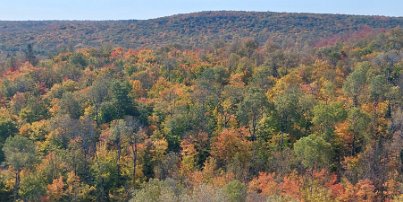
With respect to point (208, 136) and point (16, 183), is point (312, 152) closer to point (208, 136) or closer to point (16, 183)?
point (208, 136)

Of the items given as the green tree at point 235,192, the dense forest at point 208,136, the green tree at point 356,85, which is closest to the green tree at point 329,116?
the dense forest at point 208,136

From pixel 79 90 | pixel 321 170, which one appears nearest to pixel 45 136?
pixel 79 90

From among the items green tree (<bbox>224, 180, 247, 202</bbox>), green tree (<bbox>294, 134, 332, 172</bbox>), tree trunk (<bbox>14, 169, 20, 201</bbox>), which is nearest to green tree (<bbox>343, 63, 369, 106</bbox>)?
green tree (<bbox>294, 134, 332, 172</bbox>)

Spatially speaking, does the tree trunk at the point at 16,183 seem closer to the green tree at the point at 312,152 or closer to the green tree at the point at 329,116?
the green tree at the point at 312,152

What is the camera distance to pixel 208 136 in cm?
6925

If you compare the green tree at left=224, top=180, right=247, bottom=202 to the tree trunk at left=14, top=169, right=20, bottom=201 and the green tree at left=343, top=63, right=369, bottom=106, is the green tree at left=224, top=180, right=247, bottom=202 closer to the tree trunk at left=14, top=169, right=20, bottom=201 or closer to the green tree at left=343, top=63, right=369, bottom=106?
the tree trunk at left=14, top=169, right=20, bottom=201

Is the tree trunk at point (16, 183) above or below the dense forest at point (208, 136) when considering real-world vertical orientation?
below

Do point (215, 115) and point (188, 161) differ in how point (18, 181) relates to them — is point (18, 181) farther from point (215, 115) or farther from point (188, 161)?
point (215, 115)

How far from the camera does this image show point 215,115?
2975 inches

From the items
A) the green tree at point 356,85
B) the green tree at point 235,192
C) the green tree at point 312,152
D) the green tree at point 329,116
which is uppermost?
the green tree at point 356,85

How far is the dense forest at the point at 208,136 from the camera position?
180ft

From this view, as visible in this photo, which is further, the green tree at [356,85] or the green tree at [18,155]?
the green tree at [356,85]

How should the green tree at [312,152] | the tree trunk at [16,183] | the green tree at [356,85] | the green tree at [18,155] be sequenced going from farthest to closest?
the green tree at [356,85], the tree trunk at [16,183], the green tree at [18,155], the green tree at [312,152]

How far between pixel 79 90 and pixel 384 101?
57.2 meters
